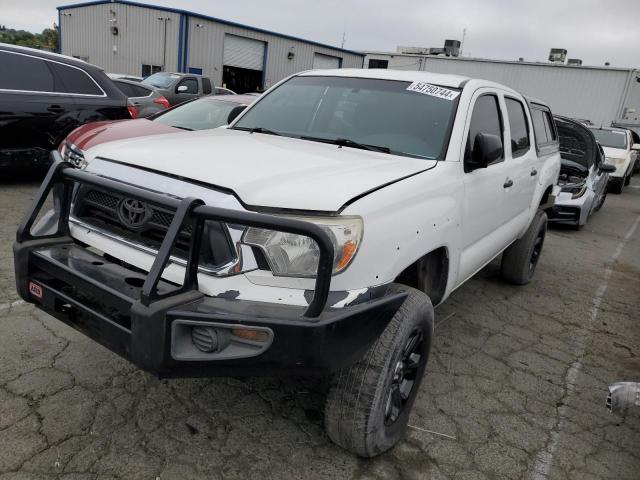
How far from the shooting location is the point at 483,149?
117 inches

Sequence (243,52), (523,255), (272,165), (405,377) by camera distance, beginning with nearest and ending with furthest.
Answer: (272,165) → (405,377) → (523,255) → (243,52)

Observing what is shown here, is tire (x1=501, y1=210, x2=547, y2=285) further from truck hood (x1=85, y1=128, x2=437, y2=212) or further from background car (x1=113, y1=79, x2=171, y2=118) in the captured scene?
background car (x1=113, y1=79, x2=171, y2=118)

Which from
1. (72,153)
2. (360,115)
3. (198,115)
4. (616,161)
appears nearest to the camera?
(360,115)

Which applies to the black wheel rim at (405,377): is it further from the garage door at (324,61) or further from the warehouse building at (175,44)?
the garage door at (324,61)

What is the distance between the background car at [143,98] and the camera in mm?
8672

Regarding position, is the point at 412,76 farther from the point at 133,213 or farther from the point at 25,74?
the point at 25,74

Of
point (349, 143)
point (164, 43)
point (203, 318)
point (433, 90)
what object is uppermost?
point (164, 43)

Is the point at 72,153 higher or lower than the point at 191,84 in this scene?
lower

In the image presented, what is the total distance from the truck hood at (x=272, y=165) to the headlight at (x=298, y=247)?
3.2 inches

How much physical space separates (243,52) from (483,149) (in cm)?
2751

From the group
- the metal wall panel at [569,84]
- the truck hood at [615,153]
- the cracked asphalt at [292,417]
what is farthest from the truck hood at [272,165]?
the metal wall panel at [569,84]

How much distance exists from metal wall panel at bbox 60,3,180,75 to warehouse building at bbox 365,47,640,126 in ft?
44.5

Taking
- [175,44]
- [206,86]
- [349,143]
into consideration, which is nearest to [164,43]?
[175,44]

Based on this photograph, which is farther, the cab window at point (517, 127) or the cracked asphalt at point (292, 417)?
the cab window at point (517, 127)
